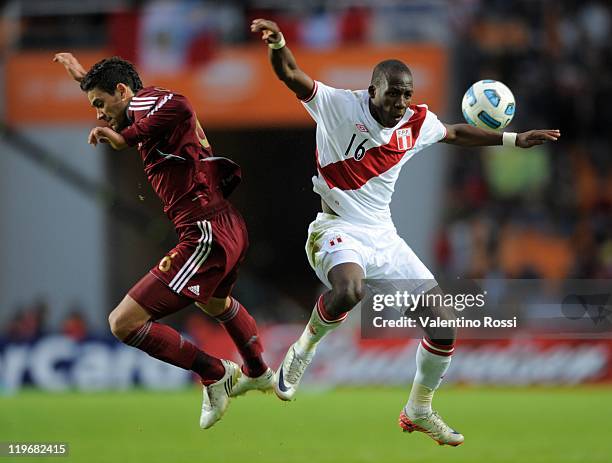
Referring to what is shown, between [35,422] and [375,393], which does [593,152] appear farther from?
[35,422]

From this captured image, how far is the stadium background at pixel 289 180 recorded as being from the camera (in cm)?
1588

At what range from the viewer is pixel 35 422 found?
41.8 feet

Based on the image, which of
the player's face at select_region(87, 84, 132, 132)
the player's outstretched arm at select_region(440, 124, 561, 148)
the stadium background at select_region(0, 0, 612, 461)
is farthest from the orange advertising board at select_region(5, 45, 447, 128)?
the player's face at select_region(87, 84, 132, 132)

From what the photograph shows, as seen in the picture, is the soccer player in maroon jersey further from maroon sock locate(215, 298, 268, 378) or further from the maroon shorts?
maroon sock locate(215, 298, 268, 378)

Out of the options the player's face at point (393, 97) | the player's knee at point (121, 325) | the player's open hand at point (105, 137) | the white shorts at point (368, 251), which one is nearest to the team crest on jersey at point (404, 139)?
the player's face at point (393, 97)

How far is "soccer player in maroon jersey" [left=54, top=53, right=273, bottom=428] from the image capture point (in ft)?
23.9

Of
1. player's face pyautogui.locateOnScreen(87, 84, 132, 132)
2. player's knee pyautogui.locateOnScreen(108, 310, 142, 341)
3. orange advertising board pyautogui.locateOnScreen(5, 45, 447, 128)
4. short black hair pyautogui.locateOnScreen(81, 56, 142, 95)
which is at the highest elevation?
short black hair pyautogui.locateOnScreen(81, 56, 142, 95)

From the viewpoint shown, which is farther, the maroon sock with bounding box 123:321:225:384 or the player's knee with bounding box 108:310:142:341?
the maroon sock with bounding box 123:321:225:384

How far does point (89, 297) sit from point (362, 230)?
33.8 feet

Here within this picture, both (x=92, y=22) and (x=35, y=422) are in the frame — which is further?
(x=92, y=22)

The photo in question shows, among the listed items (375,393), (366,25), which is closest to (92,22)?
(366,25)

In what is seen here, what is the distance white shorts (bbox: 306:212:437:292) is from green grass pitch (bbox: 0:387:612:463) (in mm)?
2682

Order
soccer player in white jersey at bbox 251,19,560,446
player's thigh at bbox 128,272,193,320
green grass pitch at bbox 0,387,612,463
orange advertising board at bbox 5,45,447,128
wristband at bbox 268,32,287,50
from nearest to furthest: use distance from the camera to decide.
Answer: wristband at bbox 268,32,287,50 < player's thigh at bbox 128,272,193,320 < soccer player in white jersey at bbox 251,19,560,446 < green grass pitch at bbox 0,387,612,463 < orange advertising board at bbox 5,45,447,128

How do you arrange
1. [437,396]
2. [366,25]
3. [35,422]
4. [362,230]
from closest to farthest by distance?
[362,230], [35,422], [437,396], [366,25]
